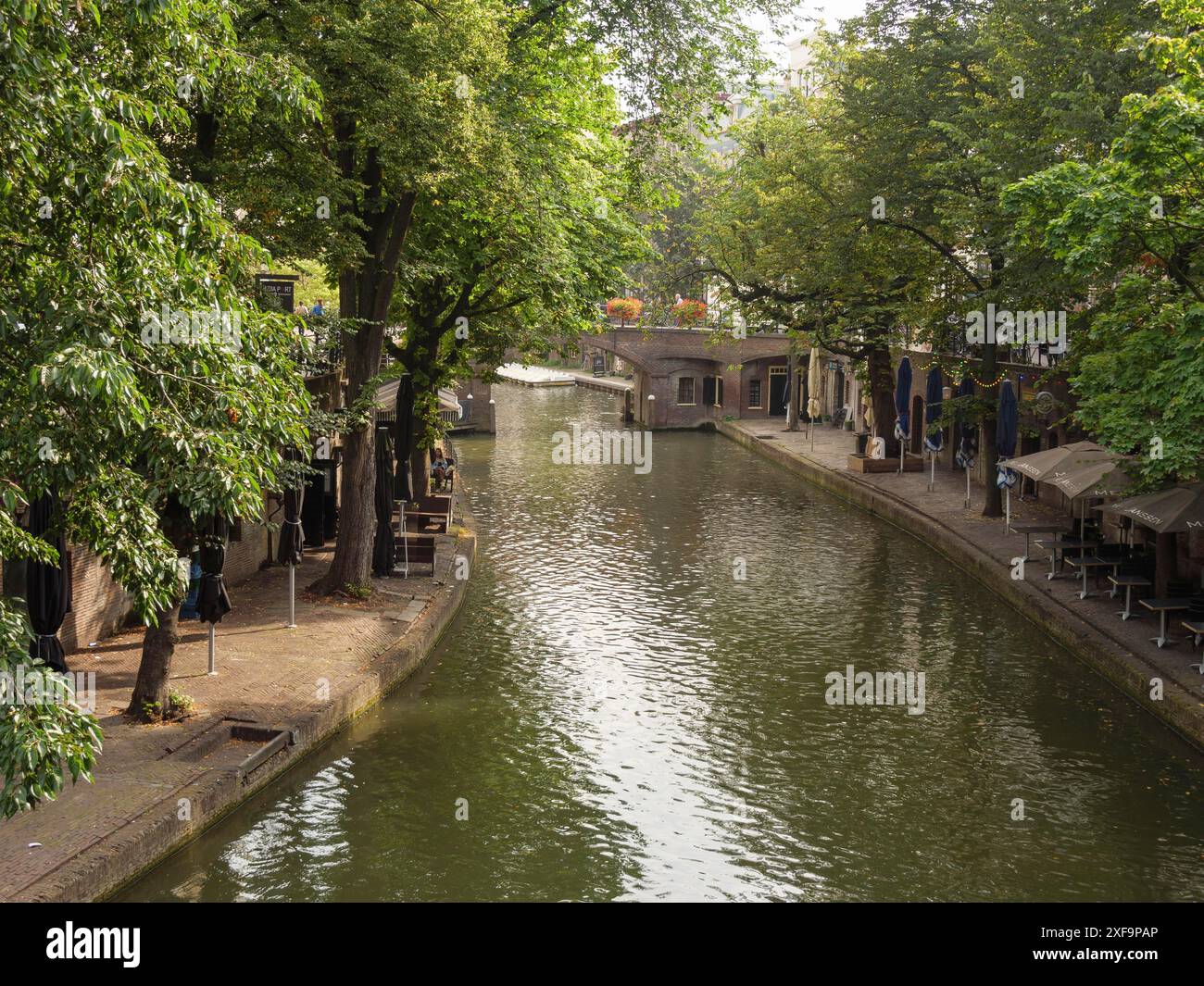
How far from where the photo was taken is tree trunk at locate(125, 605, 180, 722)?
13.8m

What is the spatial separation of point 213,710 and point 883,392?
2819 centimetres

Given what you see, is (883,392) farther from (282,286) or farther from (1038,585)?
(282,286)

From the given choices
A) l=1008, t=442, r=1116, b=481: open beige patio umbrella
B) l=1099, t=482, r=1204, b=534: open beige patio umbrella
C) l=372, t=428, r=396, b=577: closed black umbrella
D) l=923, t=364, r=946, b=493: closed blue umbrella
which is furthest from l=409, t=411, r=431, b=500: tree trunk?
l=1099, t=482, r=1204, b=534: open beige patio umbrella

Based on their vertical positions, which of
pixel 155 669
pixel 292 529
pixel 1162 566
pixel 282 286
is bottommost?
pixel 155 669

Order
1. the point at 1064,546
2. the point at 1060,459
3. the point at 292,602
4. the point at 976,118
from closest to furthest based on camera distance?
the point at 292,602 < the point at 1060,459 < the point at 1064,546 < the point at 976,118

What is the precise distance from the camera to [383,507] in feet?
73.1

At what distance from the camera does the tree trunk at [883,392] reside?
38.5 metres

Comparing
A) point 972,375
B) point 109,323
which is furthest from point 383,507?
point 972,375

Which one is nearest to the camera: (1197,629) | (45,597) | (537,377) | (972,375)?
(45,597)

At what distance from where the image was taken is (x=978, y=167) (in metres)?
25.5

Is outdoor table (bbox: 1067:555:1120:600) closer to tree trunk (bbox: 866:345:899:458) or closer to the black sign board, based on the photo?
the black sign board

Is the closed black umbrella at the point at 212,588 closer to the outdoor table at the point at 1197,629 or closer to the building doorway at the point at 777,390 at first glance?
the outdoor table at the point at 1197,629
